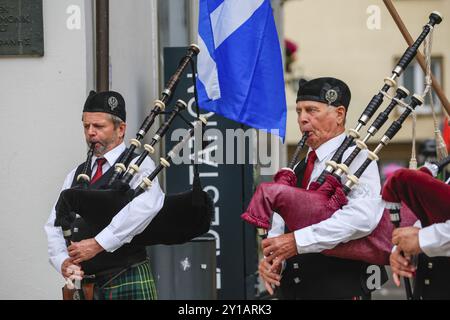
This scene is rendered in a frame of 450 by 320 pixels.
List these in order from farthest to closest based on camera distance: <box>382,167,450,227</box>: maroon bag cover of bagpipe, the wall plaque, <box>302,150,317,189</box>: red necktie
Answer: the wall plaque, <box>302,150,317,189</box>: red necktie, <box>382,167,450,227</box>: maroon bag cover of bagpipe

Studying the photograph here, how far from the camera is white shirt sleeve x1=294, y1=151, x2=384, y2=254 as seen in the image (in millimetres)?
5453

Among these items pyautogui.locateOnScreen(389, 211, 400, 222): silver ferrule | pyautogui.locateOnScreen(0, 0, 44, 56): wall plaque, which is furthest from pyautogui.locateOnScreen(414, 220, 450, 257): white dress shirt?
pyautogui.locateOnScreen(0, 0, 44, 56): wall plaque

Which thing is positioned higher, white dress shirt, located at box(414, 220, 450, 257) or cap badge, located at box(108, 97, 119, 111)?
cap badge, located at box(108, 97, 119, 111)

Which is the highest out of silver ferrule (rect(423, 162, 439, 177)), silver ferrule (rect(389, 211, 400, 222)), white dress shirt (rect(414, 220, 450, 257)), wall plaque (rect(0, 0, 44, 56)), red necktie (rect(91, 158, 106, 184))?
wall plaque (rect(0, 0, 44, 56))

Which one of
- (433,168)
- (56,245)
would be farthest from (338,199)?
(56,245)

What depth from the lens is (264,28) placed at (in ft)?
22.7

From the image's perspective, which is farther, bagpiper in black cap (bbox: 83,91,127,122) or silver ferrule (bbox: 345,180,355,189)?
bagpiper in black cap (bbox: 83,91,127,122)

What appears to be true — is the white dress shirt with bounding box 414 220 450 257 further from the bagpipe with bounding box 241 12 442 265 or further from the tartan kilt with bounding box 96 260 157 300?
the tartan kilt with bounding box 96 260 157 300

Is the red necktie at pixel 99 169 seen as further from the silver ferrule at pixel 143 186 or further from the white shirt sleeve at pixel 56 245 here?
the silver ferrule at pixel 143 186

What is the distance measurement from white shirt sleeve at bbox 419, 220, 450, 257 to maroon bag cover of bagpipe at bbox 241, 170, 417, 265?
16.3 inches

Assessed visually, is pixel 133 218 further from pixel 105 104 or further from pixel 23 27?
pixel 23 27

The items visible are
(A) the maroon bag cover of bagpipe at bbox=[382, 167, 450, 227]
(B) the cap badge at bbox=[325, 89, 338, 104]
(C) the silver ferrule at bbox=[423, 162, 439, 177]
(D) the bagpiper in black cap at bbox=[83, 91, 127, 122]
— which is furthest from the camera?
(D) the bagpiper in black cap at bbox=[83, 91, 127, 122]
